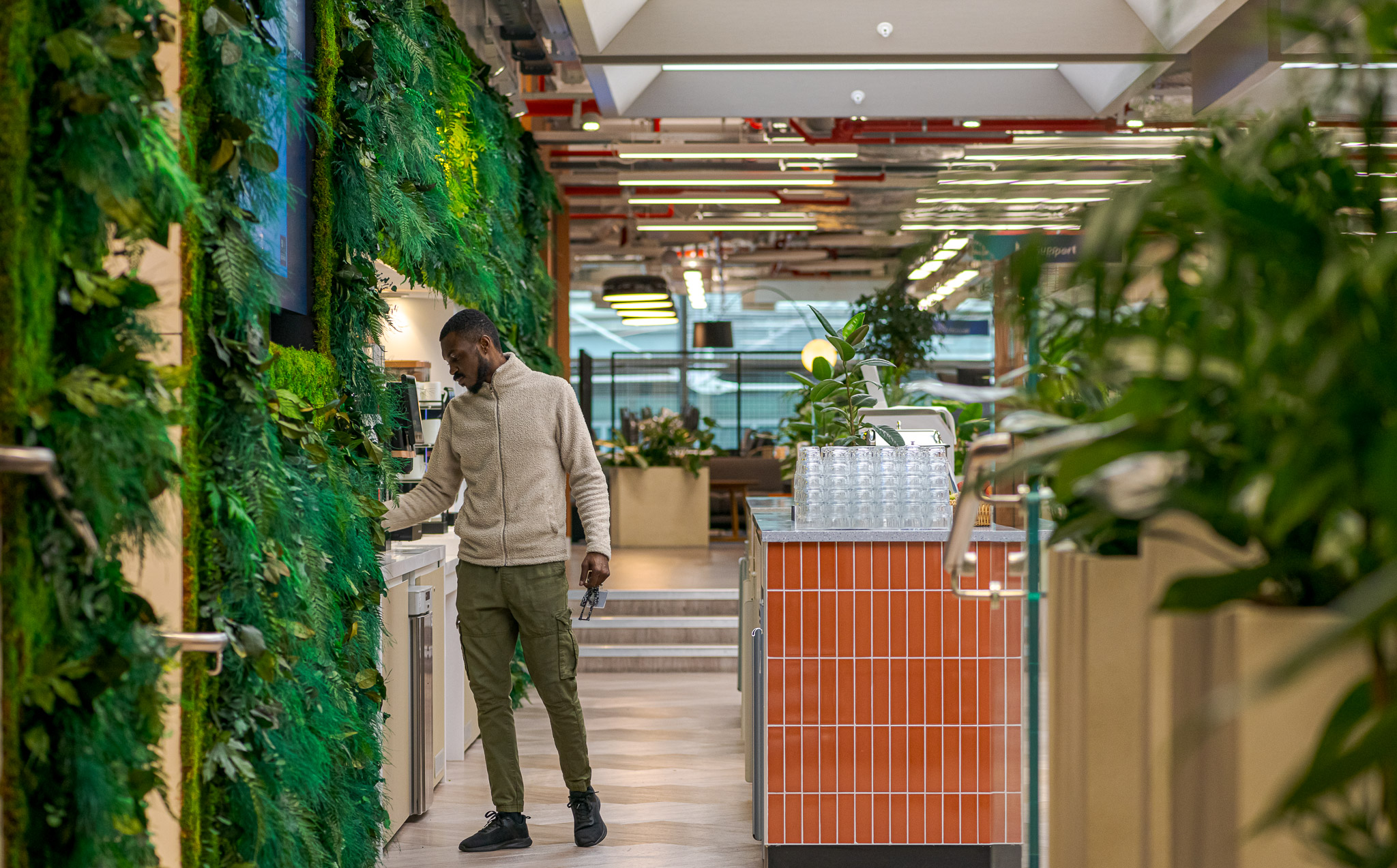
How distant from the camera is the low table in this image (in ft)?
39.5

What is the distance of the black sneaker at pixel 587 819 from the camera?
3.64 metres

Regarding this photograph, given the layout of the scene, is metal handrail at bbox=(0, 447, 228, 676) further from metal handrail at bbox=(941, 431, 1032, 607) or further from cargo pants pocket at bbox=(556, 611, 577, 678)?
cargo pants pocket at bbox=(556, 611, 577, 678)

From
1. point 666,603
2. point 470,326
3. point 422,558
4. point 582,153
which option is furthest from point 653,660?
point 582,153

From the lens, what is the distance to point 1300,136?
3.13 ft

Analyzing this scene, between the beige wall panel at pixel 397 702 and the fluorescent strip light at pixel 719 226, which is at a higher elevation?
the fluorescent strip light at pixel 719 226

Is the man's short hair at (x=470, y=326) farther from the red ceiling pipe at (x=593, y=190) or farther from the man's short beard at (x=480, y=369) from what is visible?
the red ceiling pipe at (x=593, y=190)

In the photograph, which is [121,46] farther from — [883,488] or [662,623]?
[662,623]

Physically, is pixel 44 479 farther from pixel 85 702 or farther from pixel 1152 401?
pixel 1152 401

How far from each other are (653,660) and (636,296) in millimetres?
6213

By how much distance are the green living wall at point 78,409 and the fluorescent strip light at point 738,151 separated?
5856 millimetres

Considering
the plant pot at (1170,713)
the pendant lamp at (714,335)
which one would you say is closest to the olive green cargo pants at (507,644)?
the plant pot at (1170,713)

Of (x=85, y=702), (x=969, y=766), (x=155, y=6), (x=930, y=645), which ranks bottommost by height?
(x=969, y=766)

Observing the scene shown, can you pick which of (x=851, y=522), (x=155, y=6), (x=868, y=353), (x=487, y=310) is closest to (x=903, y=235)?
(x=868, y=353)

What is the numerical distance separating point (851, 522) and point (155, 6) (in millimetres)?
2278
